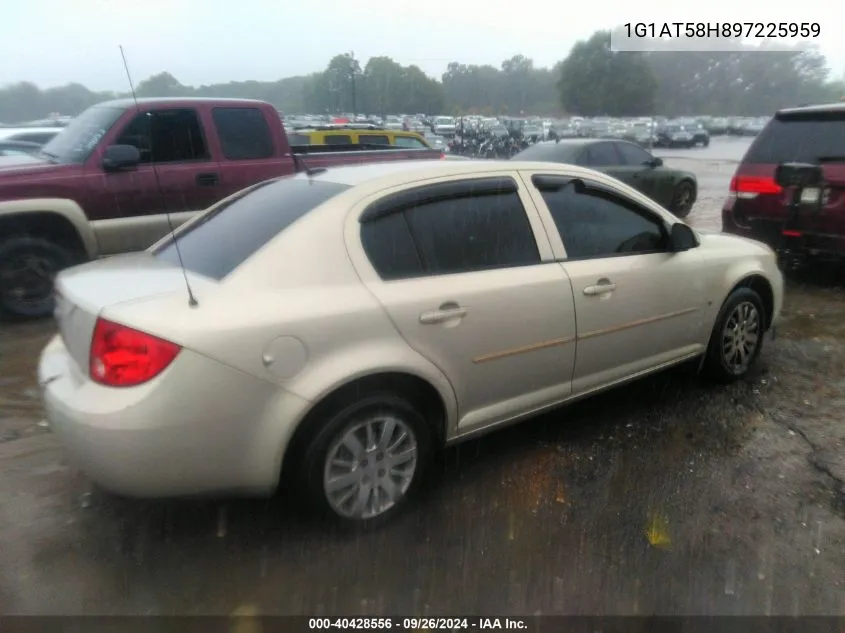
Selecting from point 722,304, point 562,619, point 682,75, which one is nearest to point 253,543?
point 562,619

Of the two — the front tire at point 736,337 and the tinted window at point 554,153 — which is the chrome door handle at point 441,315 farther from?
the tinted window at point 554,153

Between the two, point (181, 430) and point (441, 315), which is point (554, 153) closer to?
point (441, 315)

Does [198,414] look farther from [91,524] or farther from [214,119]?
[214,119]

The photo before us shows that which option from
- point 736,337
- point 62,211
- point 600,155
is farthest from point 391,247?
point 600,155

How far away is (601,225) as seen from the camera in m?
3.70

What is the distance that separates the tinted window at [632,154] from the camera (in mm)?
11484

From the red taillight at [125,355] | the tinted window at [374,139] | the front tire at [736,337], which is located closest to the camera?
the red taillight at [125,355]

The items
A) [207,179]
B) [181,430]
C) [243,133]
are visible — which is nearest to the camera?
[181,430]

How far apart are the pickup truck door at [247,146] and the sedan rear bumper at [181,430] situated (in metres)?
4.28

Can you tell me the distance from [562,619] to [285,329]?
146 centimetres

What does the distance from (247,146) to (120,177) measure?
1.29 metres

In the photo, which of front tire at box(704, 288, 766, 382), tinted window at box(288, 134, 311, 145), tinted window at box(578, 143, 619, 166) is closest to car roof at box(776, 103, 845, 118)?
front tire at box(704, 288, 766, 382)

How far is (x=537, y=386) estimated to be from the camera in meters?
3.37

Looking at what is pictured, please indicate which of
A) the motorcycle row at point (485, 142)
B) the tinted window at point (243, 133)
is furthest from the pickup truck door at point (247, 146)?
the motorcycle row at point (485, 142)
